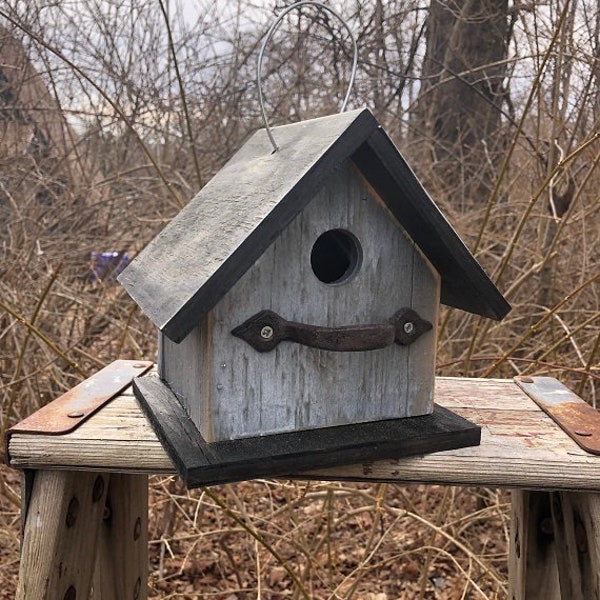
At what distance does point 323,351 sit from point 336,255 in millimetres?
292

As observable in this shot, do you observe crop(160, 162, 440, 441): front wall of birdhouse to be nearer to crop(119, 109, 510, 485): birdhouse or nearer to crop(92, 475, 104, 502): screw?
crop(119, 109, 510, 485): birdhouse

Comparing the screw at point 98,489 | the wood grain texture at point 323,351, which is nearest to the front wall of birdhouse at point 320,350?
the wood grain texture at point 323,351

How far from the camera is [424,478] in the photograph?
1276mm

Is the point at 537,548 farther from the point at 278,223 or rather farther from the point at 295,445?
the point at 278,223

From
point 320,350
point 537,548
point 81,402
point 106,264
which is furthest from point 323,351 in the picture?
point 106,264

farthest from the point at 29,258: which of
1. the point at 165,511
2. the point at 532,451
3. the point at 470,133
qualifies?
the point at 470,133

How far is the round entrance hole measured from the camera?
1351 millimetres

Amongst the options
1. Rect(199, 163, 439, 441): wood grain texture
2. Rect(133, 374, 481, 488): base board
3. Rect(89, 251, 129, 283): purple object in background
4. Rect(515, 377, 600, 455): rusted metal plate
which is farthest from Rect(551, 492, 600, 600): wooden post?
Rect(89, 251, 129, 283): purple object in background

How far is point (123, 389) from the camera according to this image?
164 centimetres

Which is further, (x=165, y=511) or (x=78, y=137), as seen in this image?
(x=78, y=137)

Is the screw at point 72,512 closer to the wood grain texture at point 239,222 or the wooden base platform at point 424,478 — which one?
the wooden base platform at point 424,478

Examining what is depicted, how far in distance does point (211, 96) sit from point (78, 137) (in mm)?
908

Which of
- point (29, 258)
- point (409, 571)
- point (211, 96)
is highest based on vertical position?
point (211, 96)

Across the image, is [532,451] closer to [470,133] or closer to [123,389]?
[123,389]
